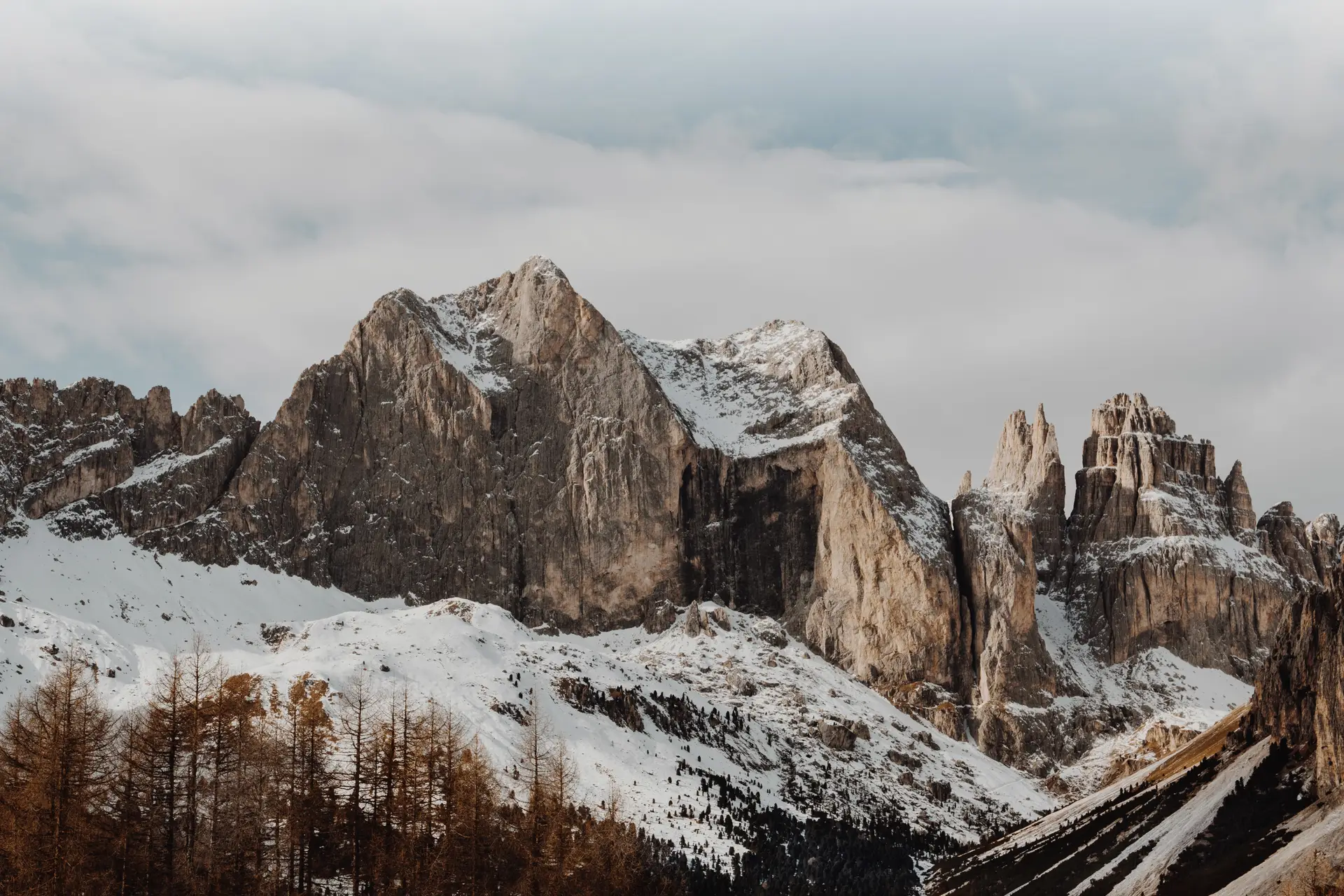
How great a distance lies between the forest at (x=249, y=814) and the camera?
7888cm

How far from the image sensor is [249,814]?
92625mm

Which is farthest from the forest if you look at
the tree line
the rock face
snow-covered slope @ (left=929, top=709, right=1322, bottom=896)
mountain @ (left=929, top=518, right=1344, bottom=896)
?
the rock face

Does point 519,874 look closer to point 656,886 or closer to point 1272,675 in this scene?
point 656,886

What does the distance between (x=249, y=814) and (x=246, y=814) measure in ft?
0.76

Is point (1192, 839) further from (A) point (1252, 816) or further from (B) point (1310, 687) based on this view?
(B) point (1310, 687)

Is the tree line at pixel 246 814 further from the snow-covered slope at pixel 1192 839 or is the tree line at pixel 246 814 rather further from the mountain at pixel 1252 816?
the mountain at pixel 1252 816

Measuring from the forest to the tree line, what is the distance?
139mm

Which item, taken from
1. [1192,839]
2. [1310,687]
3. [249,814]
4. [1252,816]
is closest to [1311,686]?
[1310,687]

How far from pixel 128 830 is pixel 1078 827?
136 metres

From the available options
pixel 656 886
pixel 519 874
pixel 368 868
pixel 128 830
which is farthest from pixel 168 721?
pixel 656 886

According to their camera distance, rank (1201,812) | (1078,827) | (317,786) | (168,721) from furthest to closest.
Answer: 1. (1078,827)
2. (1201,812)
3. (317,786)
4. (168,721)

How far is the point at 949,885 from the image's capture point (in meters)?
194

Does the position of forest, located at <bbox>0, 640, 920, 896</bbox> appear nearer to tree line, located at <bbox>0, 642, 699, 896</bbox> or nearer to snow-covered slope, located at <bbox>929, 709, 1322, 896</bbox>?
tree line, located at <bbox>0, 642, 699, 896</bbox>

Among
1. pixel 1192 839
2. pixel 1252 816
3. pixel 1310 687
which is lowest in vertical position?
pixel 1192 839
